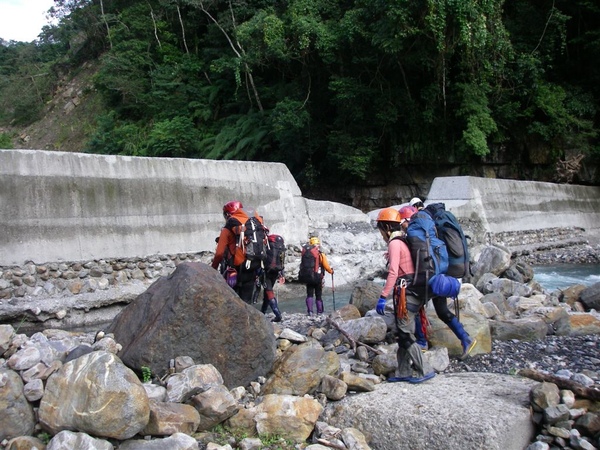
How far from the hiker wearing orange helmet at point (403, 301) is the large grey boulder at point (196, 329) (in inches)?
49.6

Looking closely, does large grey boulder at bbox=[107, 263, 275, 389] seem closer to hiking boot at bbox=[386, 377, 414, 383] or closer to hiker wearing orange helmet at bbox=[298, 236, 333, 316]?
hiking boot at bbox=[386, 377, 414, 383]

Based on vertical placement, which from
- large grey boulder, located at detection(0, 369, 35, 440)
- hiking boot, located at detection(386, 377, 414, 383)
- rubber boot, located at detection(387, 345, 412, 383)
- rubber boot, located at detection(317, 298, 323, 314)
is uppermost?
large grey boulder, located at detection(0, 369, 35, 440)

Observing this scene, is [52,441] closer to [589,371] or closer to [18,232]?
[589,371]

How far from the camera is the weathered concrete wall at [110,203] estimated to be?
912cm

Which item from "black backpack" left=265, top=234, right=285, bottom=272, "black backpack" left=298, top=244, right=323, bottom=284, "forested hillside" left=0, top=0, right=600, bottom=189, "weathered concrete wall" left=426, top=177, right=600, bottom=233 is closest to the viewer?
"black backpack" left=265, top=234, right=285, bottom=272

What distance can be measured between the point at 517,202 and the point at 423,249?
15515 millimetres

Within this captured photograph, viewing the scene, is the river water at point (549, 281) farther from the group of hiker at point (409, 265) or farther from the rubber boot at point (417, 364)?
the rubber boot at point (417, 364)

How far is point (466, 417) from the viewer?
13.9ft

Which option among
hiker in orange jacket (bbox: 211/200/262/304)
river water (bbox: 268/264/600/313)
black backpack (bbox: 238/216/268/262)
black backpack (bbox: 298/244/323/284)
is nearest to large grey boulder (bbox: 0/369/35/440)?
hiker in orange jacket (bbox: 211/200/262/304)

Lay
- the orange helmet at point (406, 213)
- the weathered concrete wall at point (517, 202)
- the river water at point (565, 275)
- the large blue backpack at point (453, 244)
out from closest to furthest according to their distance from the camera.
Result: the orange helmet at point (406, 213), the large blue backpack at point (453, 244), the river water at point (565, 275), the weathered concrete wall at point (517, 202)

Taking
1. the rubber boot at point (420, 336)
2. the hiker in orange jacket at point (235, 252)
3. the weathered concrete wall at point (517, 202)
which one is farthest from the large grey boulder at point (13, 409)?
the weathered concrete wall at point (517, 202)

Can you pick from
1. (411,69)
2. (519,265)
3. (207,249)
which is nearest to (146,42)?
(411,69)

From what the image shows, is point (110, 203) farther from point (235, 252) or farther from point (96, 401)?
point (96, 401)

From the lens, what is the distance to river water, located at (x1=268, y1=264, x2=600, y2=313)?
36.3ft
